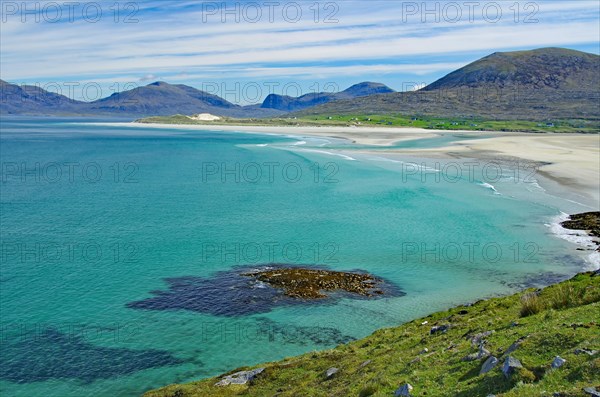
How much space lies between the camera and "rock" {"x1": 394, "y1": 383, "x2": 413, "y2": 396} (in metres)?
13.6

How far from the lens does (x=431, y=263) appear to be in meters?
41.6

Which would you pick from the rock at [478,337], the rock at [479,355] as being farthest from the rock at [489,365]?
the rock at [478,337]

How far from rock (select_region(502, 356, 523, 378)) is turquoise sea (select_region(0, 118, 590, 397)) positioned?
1504 centimetres

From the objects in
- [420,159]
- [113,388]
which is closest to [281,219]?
[113,388]

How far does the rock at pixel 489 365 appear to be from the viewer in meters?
13.6

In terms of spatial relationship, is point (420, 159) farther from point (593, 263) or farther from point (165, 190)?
point (593, 263)

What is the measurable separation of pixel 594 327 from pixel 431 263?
27.4m

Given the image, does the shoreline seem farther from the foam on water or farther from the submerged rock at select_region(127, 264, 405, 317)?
the submerged rock at select_region(127, 264, 405, 317)

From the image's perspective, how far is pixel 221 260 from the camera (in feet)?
138

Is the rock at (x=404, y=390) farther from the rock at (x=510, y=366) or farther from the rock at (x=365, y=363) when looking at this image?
the rock at (x=365, y=363)

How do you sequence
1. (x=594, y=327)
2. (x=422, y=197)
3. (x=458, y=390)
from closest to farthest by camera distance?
(x=458, y=390) < (x=594, y=327) < (x=422, y=197)

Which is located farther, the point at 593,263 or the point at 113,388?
the point at 593,263

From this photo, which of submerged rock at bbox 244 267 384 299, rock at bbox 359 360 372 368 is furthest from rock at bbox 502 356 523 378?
submerged rock at bbox 244 267 384 299

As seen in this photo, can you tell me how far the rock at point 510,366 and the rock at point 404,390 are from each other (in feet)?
8.33
